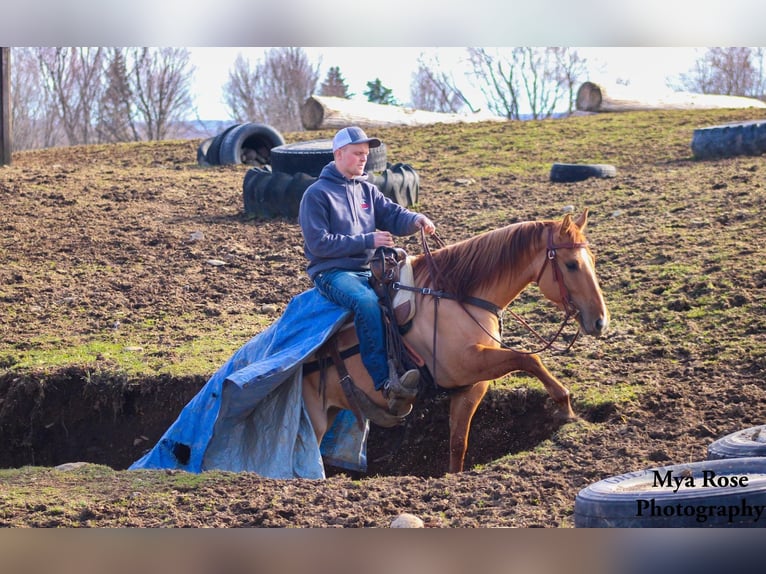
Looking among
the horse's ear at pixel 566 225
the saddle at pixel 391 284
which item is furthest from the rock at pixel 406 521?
the horse's ear at pixel 566 225

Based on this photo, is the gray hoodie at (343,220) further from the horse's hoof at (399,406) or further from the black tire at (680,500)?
the black tire at (680,500)

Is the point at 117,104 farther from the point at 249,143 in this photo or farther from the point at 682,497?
the point at 682,497

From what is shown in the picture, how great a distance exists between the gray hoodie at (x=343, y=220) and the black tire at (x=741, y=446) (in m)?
2.43

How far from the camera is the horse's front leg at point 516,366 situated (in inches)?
252

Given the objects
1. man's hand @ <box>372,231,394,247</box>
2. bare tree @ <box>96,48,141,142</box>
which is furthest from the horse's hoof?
bare tree @ <box>96,48,141,142</box>

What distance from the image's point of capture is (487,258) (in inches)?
262

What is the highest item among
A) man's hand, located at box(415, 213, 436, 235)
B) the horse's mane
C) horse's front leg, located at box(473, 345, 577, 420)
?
man's hand, located at box(415, 213, 436, 235)

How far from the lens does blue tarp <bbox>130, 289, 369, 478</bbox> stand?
22.3 ft

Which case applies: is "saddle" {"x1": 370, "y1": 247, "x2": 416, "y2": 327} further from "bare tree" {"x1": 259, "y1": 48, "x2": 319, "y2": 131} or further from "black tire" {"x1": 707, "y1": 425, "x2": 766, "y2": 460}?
"bare tree" {"x1": 259, "y1": 48, "x2": 319, "y2": 131}

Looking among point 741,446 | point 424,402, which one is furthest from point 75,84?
point 741,446

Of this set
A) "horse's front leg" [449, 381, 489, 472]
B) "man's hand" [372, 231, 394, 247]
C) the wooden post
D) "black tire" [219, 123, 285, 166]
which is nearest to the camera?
"man's hand" [372, 231, 394, 247]

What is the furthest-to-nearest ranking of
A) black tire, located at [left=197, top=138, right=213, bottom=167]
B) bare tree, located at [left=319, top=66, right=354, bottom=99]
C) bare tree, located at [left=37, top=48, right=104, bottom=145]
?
bare tree, located at [left=319, top=66, right=354, bottom=99] → bare tree, located at [left=37, top=48, right=104, bottom=145] → black tire, located at [left=197, top=138, right=213, bottom=167]

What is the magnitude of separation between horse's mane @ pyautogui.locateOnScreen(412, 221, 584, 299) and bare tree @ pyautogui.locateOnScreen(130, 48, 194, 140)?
2588 cm

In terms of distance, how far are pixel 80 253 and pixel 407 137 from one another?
754 cm
